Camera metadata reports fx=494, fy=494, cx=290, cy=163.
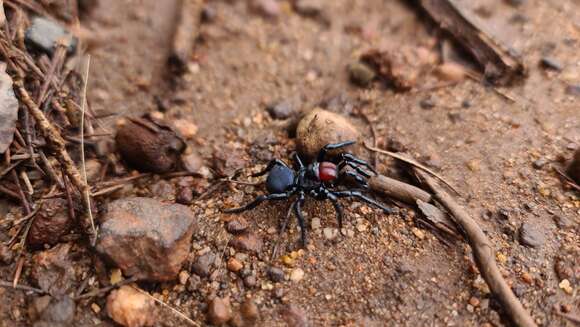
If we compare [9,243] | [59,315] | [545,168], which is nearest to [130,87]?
[9,243]

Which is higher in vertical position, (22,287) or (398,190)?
(398,190)

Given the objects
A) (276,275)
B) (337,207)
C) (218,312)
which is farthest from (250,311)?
(337,207)

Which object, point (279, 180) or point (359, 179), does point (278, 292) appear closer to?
point (279, 180)

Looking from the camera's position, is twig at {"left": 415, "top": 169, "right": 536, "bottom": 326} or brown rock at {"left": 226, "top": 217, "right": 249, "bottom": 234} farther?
brown rock at {"left": 226, "top": 217, "right": 249, "bottom": 234}

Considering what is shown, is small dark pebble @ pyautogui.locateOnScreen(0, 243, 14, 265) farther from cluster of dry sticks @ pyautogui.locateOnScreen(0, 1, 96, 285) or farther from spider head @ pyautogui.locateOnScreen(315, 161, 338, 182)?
spider head @ pyautogui.locateOnScreen(315, 161, 338, 182)

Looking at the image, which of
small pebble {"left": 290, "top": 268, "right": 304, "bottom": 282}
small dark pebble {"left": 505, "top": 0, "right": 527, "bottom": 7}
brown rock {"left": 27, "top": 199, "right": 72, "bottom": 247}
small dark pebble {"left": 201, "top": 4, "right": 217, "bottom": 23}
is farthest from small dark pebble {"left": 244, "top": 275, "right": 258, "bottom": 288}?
small dark pebble {"left": 505, "top": 0, "right": 527, "bottom": 7}

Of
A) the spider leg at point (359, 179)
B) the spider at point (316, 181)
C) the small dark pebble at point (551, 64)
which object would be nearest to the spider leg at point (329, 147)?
the spider at point (316, 181)
